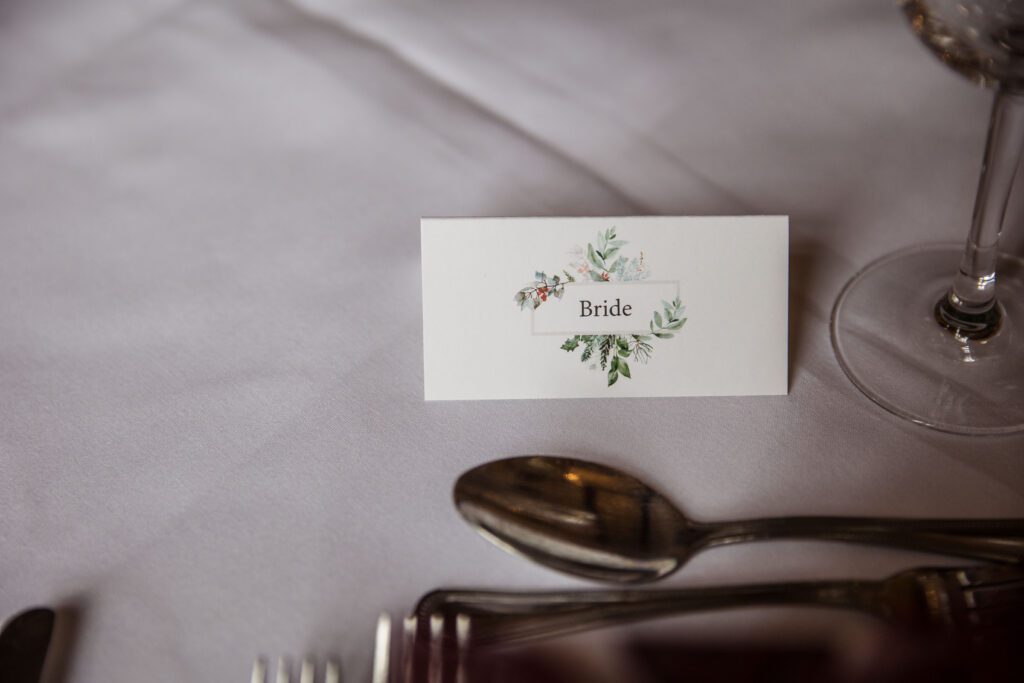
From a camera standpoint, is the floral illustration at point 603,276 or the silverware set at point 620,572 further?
the floral illustration at point 603,276

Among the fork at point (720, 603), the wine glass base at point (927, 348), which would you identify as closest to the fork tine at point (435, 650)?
the fork at point (720, 603)

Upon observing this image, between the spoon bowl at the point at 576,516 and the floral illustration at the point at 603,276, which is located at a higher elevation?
the floral illustration at the point at 603,276

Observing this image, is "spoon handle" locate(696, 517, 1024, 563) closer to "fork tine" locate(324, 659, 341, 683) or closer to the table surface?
the table surface

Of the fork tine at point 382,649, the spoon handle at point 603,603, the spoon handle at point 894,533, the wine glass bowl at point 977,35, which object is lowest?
the fork tine at point 382,649

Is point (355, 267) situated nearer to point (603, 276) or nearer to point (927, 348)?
point (603, 276)

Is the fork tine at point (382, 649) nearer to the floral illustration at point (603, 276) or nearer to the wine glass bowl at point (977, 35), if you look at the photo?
the floral illustration at point (603, 276)

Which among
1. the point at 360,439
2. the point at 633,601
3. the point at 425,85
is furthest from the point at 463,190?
the point at 633,601

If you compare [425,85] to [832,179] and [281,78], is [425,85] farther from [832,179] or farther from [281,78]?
[832,179]

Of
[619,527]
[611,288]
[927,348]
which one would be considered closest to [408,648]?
[619,527]
